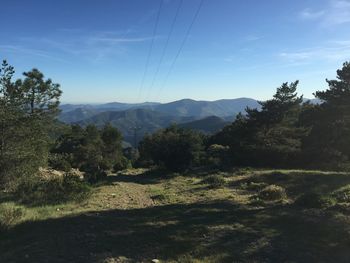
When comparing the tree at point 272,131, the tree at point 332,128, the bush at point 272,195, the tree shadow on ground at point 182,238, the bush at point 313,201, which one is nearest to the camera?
the tree shadow on ground at point 182,238

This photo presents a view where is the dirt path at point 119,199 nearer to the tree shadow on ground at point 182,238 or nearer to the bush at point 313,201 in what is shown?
the tree shadow on ground at point 182,238

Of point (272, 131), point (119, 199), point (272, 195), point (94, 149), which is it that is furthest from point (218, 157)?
point (272, 195)

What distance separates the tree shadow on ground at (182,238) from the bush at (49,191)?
481 cm

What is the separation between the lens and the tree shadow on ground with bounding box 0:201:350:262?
782 centimetres

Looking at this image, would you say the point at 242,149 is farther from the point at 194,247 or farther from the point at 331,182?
the point at 194,247

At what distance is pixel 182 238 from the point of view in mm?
9062

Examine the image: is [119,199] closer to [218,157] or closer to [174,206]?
[174,206]

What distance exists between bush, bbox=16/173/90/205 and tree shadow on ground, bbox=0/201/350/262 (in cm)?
481

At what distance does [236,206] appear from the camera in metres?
13.9

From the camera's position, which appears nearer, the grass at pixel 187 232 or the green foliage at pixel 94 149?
the grass at pixel 187 232

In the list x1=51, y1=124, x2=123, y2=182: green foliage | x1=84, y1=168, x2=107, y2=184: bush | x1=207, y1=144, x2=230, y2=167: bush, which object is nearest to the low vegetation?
x1=207, y1=144, x2=230, y2=167: bush

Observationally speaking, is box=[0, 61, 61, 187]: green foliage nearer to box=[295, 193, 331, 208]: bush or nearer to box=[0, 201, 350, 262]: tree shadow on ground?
box=[0, 201, 350, 262]: tree shadow on ground

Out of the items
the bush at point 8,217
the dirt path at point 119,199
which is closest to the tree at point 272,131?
the dirt path at point 119,199

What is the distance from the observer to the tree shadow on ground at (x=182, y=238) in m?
7.82
